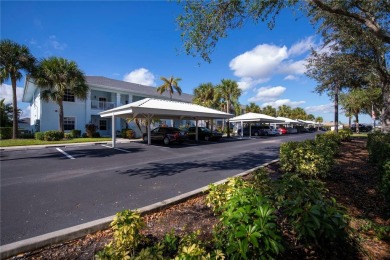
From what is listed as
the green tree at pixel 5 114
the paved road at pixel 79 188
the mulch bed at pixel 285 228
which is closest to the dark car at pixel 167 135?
the paved road at pixel 79 188

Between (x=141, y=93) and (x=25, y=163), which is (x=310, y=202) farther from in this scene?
(x=141, y=93)

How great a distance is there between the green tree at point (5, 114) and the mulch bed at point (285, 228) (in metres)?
31.9

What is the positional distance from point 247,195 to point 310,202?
693 millimetres

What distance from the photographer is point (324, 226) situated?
214 centimetres

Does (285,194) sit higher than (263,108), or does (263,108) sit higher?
(263,108)

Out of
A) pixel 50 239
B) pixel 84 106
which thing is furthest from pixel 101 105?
pixel 50 239

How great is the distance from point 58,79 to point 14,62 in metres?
3.43

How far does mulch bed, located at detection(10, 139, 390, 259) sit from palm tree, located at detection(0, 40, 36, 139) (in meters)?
21.6

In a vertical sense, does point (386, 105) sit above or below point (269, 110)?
below

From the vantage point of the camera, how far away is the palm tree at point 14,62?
18.7 m

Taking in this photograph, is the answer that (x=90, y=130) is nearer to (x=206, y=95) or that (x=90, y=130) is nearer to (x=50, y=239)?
(x=206, y=95)

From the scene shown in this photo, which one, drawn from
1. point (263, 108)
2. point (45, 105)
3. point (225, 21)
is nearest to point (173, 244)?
point (225, 21)

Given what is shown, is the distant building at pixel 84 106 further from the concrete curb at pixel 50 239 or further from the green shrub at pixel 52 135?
the concrete curb at pixel 50 239

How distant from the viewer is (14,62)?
62.9 ft
